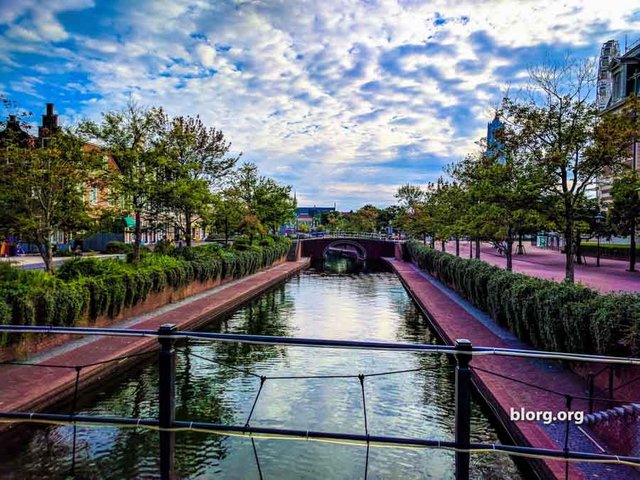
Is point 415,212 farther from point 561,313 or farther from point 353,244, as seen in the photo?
point 561,313

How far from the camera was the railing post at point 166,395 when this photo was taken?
9.29ft

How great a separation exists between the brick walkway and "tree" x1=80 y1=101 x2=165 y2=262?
1291 cm

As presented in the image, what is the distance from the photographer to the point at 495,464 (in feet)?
22.3

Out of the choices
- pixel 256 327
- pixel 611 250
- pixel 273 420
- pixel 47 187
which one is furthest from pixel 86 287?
pixel 611 250

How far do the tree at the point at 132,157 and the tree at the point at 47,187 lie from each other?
1928 millimetres

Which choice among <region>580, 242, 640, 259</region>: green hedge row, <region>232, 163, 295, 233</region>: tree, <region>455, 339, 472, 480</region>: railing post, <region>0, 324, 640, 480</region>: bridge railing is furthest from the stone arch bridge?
<region>455, 339, 472, 480</region>: railing post

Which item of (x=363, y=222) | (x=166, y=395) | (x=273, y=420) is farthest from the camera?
(x=363, y=222)

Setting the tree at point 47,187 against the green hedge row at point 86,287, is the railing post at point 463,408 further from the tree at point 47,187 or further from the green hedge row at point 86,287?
the tree at point 47,187

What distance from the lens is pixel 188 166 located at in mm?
23938

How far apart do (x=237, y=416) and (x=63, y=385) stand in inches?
124

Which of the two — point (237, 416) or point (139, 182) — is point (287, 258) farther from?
point (237, 416)

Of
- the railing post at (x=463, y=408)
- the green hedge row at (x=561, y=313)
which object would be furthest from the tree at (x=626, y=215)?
the railing post at (x=463, y=408)

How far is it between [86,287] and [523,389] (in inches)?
436

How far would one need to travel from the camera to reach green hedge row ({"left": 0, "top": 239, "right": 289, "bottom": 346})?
10961 mm
